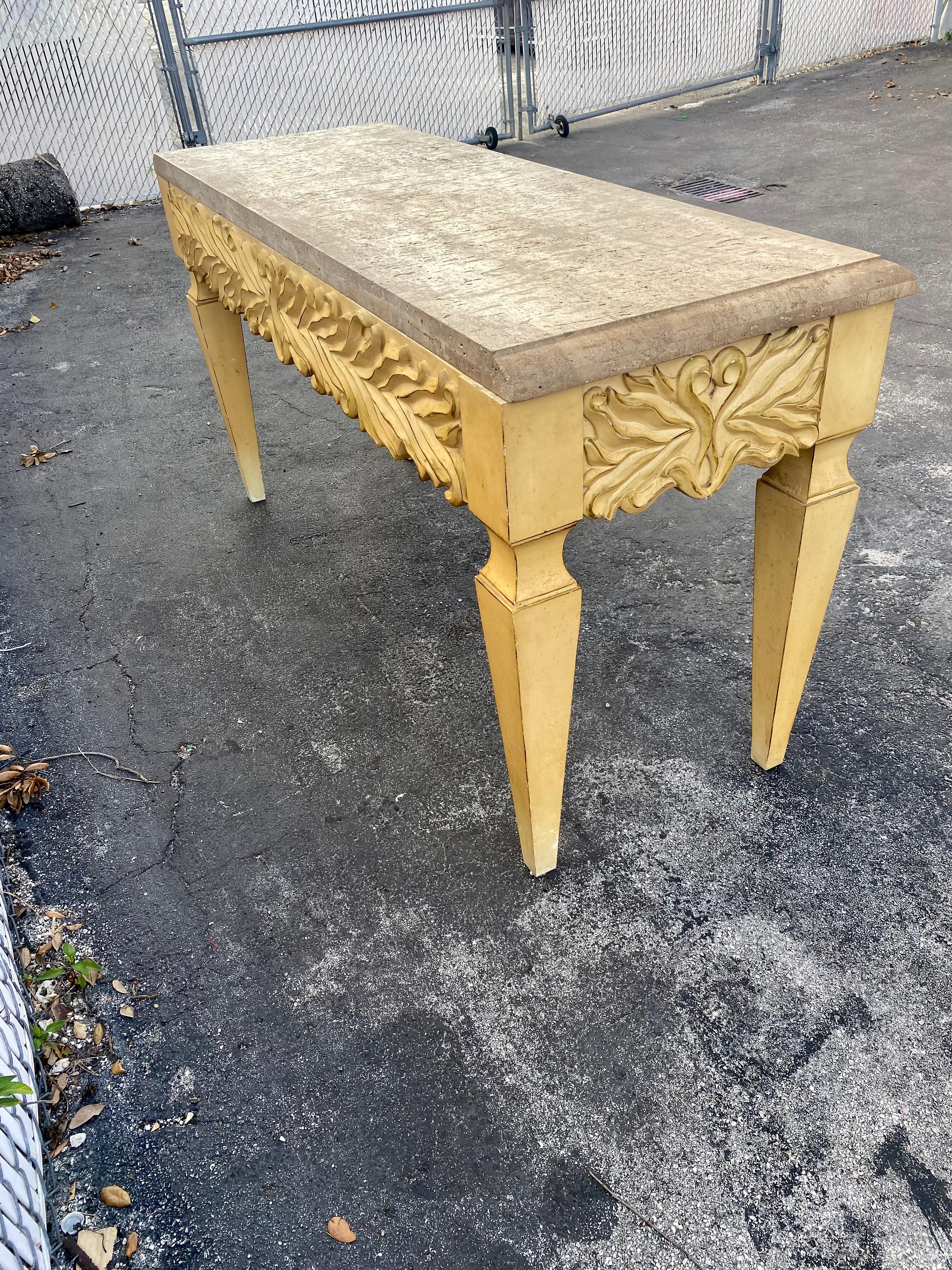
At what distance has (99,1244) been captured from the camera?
3.06ft

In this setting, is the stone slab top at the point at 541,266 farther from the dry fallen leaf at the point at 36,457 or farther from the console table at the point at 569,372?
the dry fallen leaf at the point at 36,457

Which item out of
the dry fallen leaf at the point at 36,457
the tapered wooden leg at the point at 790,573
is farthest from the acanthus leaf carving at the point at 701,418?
the dry fallen leaf at the point at 36,457

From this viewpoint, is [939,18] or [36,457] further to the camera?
[939,18]

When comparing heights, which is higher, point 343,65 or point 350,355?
point 350,355

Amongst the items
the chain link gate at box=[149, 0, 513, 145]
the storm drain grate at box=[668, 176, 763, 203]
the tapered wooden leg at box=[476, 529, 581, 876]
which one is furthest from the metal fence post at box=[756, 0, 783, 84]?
the tapered wooden leg at box=[476, 529, 581, 876]

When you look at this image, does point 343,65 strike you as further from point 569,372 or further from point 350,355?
point 569,372

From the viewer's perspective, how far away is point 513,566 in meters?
1.03

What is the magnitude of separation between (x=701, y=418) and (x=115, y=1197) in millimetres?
1047

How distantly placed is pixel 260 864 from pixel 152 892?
0.16m

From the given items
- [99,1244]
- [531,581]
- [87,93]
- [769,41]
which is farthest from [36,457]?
[769,41]

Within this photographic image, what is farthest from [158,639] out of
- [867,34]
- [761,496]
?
[867,34]

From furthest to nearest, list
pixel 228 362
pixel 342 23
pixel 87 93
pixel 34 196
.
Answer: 1. pixel 342 23
2. pixel 87 93
3. pixel 34 196
4. pixel 228 362

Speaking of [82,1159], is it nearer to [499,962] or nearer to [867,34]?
[499,962]

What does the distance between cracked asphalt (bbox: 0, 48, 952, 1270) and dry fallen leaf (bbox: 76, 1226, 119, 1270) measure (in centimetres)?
1
